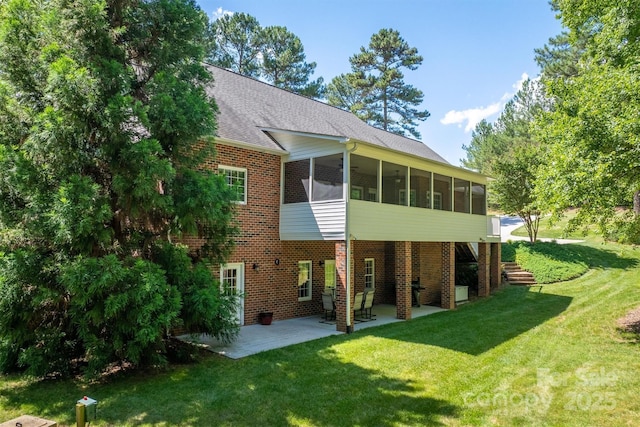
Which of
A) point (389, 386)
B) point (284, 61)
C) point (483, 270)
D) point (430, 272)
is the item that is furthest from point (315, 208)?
point (284, 61)

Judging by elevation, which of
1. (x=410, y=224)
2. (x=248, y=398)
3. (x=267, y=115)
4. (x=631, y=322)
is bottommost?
(x=248, y=398)

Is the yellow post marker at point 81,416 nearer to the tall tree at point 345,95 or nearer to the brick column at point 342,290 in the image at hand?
the brick column at point 342,290

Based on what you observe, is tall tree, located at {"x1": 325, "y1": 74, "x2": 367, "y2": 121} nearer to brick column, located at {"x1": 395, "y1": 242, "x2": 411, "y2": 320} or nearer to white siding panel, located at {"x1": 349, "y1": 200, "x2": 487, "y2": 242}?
white siding panel, located at {"x1": 349, "y1": 200, "x2": 487, "y2": 242}

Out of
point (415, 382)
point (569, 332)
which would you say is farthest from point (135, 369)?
point (569, 332)

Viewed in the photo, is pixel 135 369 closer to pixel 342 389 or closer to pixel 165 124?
pixel 342 389

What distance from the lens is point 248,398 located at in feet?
20.4

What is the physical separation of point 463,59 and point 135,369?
16312mm

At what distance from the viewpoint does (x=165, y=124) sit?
7055mm

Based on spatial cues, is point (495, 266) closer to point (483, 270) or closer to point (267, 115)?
point (483, 270)

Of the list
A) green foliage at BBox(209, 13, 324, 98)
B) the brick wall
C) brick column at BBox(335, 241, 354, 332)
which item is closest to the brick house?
brick column at BBox(335, 241, 354, 332)

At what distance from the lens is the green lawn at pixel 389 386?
561 centimetres

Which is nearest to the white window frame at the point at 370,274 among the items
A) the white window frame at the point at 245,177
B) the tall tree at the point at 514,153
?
the white window frame at the point at 245,177

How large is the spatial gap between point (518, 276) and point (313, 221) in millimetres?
13538

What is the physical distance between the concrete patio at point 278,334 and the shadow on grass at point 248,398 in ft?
3.67
